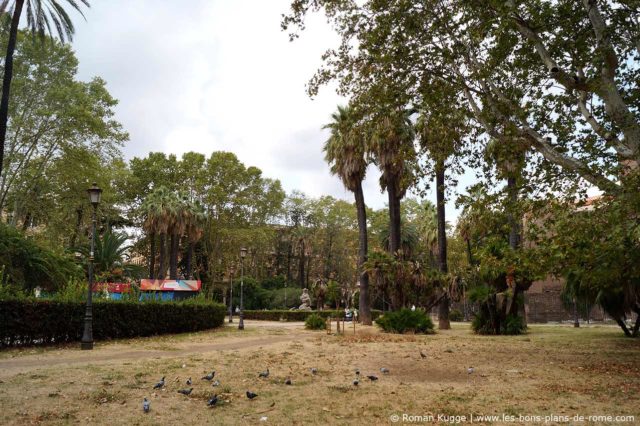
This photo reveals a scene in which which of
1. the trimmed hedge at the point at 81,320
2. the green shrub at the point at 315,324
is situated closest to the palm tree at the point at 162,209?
the trimmed hedge at the point at 81,320

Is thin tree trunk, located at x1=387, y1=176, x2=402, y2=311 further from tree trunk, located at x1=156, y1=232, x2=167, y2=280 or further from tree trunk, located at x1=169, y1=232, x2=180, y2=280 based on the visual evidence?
tree trunk, located at x1=156, y1=232, x2=167, y2=280

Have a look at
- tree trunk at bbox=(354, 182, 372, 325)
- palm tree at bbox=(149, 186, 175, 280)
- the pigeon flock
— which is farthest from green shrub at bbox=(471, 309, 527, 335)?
palm tree at bbox=(149, 186, 175, 280)

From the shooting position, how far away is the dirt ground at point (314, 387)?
19.7ft

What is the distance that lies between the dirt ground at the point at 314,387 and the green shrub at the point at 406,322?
8.88 meters

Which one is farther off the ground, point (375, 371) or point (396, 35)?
point (396, 35)

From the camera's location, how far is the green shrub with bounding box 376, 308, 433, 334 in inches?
853

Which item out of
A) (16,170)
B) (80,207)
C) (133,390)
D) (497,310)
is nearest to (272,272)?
(80,207)

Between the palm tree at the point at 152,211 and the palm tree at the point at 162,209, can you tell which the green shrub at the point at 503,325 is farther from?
the palm tree at the point at 152,211

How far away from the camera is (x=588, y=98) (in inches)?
441

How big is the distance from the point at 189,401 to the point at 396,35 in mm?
9274

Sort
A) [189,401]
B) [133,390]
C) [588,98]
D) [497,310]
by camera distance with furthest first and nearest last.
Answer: [497,310] < [588,98] < [133,390] < [189,401]

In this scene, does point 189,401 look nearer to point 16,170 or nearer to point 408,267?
point 408,267

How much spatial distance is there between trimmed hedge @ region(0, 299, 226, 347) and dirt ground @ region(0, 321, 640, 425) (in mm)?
896

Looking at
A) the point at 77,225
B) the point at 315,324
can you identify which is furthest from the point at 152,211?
the point at 315,324
